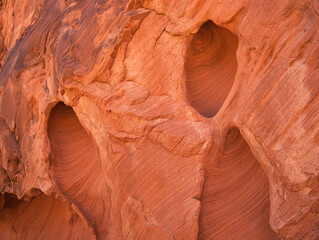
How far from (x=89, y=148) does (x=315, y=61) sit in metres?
2.87

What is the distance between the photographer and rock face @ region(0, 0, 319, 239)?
2408 millimetres

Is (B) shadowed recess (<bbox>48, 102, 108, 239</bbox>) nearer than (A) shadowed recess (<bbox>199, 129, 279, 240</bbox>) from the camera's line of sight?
No

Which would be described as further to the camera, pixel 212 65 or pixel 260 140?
pixel 212 65

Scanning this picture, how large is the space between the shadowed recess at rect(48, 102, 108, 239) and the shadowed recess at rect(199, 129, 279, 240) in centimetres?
151

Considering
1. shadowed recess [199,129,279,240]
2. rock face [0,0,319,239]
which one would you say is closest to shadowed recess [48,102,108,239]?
rock face [0,0,319,239]

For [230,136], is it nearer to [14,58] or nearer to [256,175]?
[256,175]

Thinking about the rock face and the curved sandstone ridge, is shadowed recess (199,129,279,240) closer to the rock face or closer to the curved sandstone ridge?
the rock face

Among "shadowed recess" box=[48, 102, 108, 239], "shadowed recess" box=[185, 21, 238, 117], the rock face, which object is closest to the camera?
the rock face

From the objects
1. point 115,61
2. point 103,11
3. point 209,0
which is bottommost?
point 115,61

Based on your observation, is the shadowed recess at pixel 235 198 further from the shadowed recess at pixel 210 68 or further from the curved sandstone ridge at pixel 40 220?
the curved sandstone ridge at pixel 40 220

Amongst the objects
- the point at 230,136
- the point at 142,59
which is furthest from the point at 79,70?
the point at 230,136

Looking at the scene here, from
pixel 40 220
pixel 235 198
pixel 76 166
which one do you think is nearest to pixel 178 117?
pixel 235 198

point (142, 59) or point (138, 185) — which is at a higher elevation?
point (142, 59)

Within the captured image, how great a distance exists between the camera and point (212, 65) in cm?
334
